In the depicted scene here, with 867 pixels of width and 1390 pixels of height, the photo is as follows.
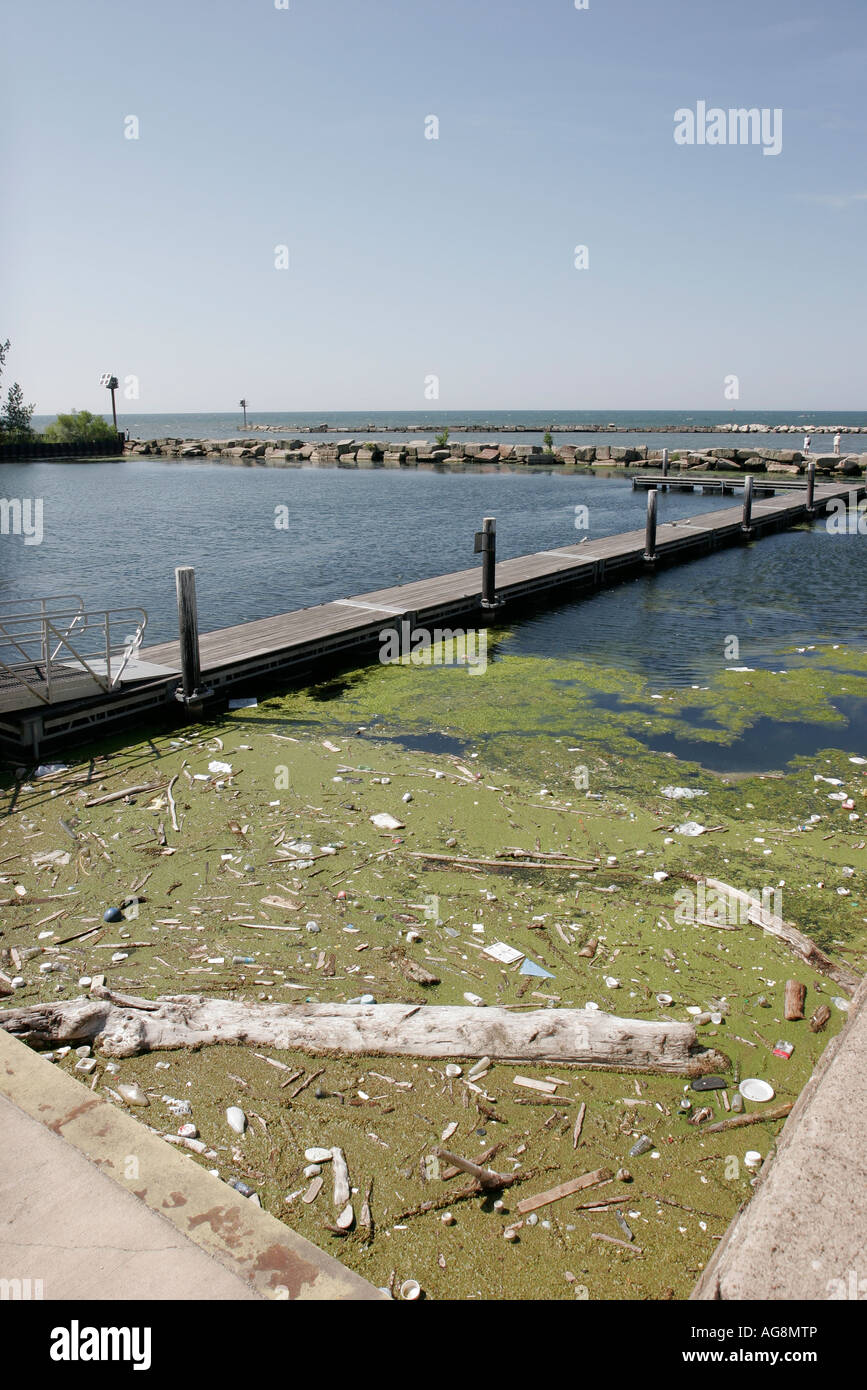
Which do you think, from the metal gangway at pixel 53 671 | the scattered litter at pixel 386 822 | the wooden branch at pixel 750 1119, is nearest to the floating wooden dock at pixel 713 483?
the metal gangway at pixel 53 671

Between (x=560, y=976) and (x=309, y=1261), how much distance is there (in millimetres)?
3118

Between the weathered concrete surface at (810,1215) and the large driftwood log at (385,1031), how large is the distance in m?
1.31

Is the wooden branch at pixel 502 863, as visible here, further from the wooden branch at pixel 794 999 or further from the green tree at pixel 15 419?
the green tree at pixel 15 419

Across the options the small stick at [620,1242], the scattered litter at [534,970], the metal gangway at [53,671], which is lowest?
the small stick at [620,1242]

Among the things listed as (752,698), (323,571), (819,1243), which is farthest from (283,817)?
(323,571)

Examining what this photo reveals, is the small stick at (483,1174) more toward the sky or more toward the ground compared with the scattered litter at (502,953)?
more toward the ground

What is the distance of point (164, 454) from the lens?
89438 millimetres

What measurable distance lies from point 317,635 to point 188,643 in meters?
3.05

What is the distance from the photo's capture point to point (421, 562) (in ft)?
86.1

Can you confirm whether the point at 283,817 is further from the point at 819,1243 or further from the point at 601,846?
the point at 819,1243

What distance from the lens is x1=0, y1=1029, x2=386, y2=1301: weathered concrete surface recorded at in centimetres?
313

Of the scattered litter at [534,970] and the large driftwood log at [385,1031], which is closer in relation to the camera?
the large driftwood log at [385,1031]

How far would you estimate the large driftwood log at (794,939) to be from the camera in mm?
6078

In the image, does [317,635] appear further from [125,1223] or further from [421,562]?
[421,562]
